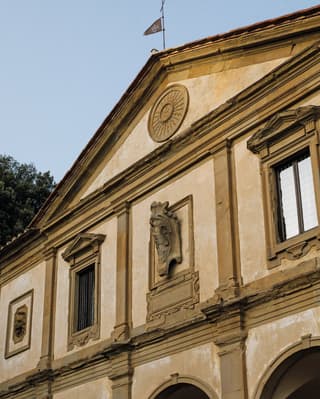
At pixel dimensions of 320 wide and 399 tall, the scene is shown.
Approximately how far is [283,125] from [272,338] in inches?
149

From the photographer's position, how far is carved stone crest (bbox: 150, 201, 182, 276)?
15762 millimetres

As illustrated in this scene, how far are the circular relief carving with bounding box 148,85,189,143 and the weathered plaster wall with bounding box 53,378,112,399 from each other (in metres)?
5.43

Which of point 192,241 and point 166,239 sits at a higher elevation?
point 166,239

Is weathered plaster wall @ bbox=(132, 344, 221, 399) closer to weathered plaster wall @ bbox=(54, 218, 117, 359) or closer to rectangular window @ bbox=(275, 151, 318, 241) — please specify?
weathered plaster wall @ bbox=(54, 218, 117, 359)

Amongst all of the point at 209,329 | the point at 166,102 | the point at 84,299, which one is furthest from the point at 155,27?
the point at 209,329

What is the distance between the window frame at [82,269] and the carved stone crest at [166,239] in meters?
2.49

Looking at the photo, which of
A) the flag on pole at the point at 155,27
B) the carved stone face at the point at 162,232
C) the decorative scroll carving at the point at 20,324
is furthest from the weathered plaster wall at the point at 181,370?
the flag on pole at the point at 155,27

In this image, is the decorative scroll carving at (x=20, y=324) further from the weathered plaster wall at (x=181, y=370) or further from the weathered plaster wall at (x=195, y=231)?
the weathered plaster wall at (x=181, y=370)

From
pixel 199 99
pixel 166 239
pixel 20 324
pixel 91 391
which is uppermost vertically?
pixel 199 99

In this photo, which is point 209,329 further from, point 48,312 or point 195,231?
point 48,312

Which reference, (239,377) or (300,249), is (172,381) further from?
(300,249)

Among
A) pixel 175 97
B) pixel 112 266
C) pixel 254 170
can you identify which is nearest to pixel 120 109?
pixel 175 97

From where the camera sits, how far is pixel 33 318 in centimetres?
→ 2030

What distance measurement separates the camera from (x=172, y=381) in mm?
14805
